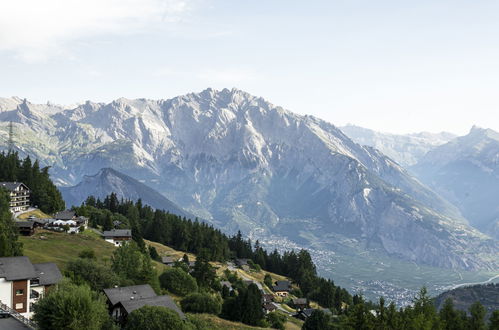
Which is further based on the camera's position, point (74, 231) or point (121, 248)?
point (74, 231)

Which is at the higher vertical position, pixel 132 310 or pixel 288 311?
pixel 132 310

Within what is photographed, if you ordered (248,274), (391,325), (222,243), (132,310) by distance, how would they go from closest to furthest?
1. (132,310)
2. (391,325)
3. (248,274)
4. (222,243)

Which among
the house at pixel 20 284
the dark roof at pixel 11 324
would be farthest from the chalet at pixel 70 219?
the dark roof at pixel 11 324

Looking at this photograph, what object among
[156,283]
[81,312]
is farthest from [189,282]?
[81,312]

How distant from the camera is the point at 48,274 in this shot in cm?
7694

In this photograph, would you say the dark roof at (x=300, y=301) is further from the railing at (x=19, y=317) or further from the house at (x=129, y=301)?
the railing at (x=19, y=317)

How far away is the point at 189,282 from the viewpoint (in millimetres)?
108250

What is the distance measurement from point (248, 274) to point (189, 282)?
69.4 meters

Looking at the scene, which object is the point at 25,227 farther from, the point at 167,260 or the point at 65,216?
the point at 167,260

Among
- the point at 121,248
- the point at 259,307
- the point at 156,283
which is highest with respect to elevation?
the point at 121,248

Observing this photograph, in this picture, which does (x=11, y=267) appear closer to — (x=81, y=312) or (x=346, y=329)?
(x=81, y=312)

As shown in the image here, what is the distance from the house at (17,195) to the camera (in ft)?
475

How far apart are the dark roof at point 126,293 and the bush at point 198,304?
828 inches

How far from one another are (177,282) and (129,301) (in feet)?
126
